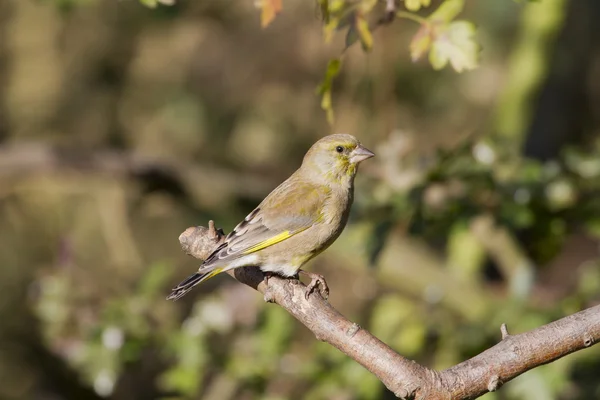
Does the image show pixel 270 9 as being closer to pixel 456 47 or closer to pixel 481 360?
pixel 456 47

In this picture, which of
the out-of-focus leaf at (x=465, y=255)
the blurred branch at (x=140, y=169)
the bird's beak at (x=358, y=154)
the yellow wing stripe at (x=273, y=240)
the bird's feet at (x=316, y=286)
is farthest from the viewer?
the blurred branch at (x=140, y=169)

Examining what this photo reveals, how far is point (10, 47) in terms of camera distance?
8.37 m

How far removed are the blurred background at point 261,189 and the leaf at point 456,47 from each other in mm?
1280

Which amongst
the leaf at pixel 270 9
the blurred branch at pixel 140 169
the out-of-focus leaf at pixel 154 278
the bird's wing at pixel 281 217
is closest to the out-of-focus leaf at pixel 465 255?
the blurred branch at pixel 140 169

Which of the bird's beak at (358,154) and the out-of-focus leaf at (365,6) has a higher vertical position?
the bird's beak at (358,154)

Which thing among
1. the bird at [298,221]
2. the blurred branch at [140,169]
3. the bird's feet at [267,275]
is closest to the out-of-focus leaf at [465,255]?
the blurred branch at [140,169]

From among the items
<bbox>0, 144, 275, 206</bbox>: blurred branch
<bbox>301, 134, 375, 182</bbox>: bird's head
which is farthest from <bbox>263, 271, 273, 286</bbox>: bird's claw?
<bbox>0, 144, 275, 206</bbox>: blurred branch

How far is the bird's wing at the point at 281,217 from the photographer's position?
412 centimetres

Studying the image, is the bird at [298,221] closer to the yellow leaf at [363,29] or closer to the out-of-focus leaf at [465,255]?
the yellow leaf at [363,29]

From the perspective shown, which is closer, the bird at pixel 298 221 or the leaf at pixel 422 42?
the leaf at pixel 422 42

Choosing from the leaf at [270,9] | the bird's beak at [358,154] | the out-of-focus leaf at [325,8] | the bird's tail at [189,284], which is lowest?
the bird's tail at [189,284]

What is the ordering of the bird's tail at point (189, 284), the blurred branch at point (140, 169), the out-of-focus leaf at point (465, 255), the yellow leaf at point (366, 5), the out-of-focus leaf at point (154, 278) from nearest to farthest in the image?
1. the yellow leaf at point (366, 5)
2. the bird's tail at point (189, 284)
3. the out-of-focus leaf at point (154, 278)
4. the out-of-focus leaf at point (465, 255)
5. the blurred branch at point (140, 169)

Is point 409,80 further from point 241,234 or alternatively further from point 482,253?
point 241,234

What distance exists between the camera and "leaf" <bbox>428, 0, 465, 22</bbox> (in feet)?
10.1
